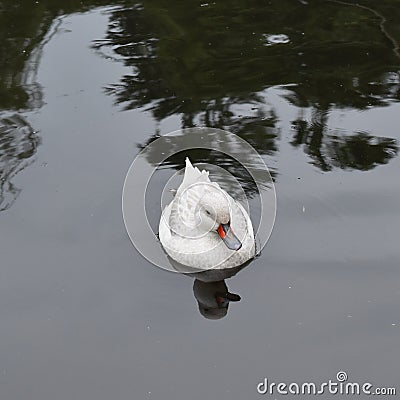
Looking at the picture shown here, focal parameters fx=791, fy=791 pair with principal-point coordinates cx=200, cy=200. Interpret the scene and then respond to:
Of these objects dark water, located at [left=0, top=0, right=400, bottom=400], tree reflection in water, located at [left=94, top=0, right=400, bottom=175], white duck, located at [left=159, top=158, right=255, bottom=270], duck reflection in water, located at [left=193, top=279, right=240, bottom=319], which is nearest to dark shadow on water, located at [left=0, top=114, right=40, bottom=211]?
dark water, located at [left=0, top=0, right=400, bottom=400]

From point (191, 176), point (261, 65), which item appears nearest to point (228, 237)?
point (191, 176)

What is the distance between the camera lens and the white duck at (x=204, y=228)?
5.27 meters

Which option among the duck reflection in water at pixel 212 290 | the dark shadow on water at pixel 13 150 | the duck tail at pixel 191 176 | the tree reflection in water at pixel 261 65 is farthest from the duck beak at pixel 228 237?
the dark shadow on water at pixel 13 150

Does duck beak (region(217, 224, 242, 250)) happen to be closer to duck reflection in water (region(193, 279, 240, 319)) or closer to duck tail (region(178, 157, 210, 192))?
duck reflection in water (region(193, 279, 240, 319))

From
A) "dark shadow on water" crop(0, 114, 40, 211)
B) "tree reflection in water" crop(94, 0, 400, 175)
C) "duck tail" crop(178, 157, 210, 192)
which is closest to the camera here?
"duck tail" crop(178, 157, 210, 192)

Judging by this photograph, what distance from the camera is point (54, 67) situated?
26.1 feet

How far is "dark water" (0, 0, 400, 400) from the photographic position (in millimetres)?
4609

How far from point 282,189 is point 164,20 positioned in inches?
136

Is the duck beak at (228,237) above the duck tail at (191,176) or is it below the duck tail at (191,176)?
below

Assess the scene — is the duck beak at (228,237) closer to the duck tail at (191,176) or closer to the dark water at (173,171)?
the dark water at (173,171)

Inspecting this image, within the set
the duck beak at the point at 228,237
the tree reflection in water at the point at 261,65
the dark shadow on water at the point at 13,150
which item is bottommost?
the tree reflection in water at the point at 261,65

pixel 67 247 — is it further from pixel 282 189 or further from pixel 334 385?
pixel 334 385

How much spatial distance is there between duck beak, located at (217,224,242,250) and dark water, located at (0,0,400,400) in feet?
0.76

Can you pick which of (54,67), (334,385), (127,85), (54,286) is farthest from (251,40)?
(334,385)
